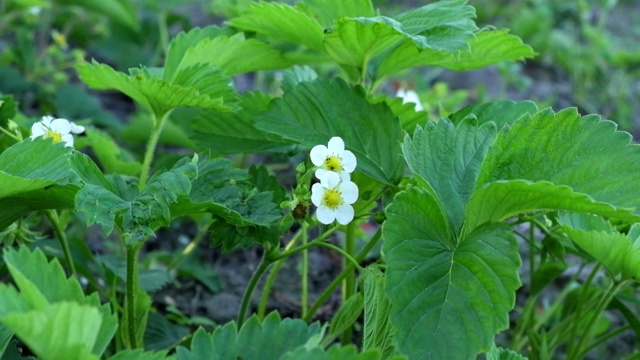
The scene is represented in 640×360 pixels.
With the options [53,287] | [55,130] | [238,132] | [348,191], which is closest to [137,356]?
[53,287]

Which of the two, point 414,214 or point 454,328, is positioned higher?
point 414,214

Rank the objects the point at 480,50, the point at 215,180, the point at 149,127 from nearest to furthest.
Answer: the point at 215,180 → the point at 480,50 → the point at 149,127

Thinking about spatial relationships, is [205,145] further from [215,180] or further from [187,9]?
[187,9]

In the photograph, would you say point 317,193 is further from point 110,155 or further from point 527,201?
point 110,155

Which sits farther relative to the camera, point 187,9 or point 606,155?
point 187,9

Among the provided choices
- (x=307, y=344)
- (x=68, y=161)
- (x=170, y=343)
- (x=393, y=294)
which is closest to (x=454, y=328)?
(x=393, y=294)

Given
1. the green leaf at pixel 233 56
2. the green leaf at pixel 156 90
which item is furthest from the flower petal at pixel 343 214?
the green leaf at pixel 233 56

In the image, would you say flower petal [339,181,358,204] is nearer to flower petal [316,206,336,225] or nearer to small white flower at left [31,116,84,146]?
flower petal [316,206,336,225]
